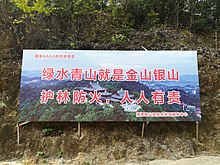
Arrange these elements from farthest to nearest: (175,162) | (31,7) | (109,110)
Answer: (31,7) → (109,110) → (175,162)

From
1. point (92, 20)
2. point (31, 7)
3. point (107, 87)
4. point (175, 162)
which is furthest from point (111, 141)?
point (31, 7)

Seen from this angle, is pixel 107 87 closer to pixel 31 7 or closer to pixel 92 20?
pixel 92 20

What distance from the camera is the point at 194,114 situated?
4.54 m

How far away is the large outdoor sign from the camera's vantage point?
452cm

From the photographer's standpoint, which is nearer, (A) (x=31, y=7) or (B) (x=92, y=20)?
(A) (x=31, y=7)

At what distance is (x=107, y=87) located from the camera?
4.62 m

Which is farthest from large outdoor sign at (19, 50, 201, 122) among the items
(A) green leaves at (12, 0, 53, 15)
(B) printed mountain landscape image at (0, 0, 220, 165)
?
(A) green leaves at (12, 0, 53, 15)

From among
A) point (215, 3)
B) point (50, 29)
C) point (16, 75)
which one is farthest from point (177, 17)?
point (16, 75)

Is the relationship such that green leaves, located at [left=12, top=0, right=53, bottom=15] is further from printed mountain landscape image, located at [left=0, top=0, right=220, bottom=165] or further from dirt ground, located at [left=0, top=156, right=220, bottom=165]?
dirt ground, located at [left=0, top=156, right=220, bottom=165]

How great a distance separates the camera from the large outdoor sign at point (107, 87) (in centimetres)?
452

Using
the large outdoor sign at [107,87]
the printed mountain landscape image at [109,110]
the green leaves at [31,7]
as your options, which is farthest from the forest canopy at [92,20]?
the large outdoor sign at [107,87]

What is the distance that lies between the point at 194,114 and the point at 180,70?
3.18 ft

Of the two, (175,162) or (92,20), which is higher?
(92,20)

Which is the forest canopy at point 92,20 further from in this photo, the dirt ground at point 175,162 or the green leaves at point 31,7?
the dirt ground at point 175,162
